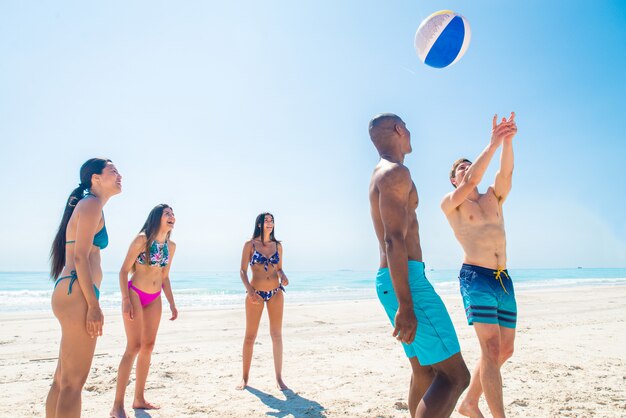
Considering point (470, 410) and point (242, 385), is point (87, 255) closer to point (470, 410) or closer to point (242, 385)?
point (242, 385)

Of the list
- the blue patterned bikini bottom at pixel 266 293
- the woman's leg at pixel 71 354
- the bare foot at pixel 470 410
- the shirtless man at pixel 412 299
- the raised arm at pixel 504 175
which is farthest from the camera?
the blue patterned bikini bottom at pixel 266 293

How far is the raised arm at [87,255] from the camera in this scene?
3023 millimetres

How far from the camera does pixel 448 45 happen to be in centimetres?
459

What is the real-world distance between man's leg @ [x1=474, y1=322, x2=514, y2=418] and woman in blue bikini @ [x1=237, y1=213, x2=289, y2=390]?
8.78 ft

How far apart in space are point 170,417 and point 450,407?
309cm

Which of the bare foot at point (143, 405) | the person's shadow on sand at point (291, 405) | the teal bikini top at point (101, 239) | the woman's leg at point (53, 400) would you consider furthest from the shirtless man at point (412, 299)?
the bare foot at point (143, 405)

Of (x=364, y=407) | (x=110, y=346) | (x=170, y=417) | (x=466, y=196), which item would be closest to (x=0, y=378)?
(x=110, y=346)

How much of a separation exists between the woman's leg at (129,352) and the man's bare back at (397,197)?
2.98 metres

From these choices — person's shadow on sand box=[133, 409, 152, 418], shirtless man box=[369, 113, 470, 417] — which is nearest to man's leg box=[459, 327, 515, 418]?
shirtless man box=[369, 113, 470, 417]

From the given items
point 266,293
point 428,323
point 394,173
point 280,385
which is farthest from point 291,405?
point 394,173

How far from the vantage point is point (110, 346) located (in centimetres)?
802

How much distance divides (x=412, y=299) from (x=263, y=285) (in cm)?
333

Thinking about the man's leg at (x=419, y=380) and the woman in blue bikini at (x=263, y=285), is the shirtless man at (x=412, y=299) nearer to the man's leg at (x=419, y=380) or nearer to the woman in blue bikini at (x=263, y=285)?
the man's leg at (x=419, y=380)

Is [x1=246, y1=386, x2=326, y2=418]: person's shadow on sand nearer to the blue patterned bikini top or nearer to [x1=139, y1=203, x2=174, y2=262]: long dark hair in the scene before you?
the blue patterned bikini top
